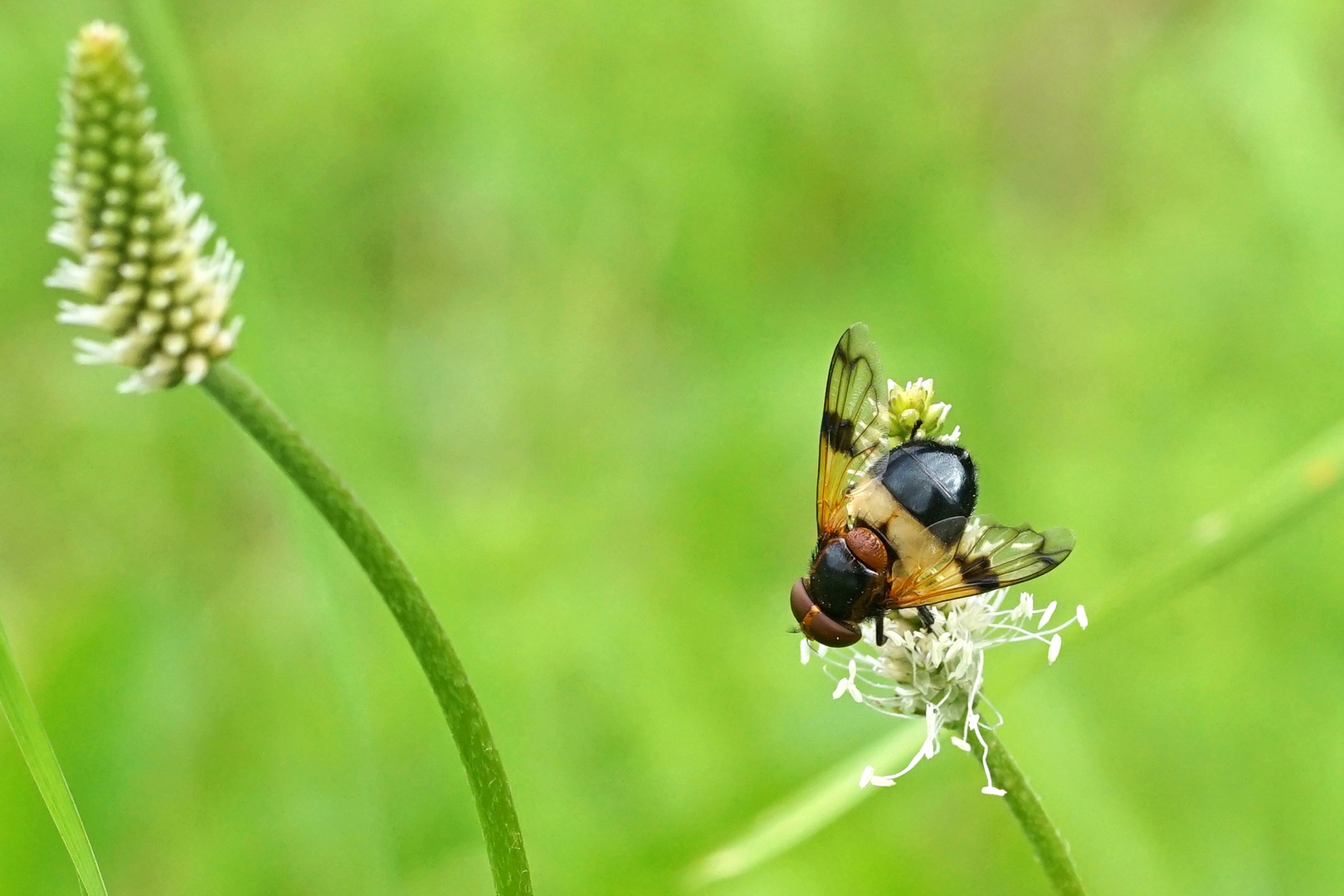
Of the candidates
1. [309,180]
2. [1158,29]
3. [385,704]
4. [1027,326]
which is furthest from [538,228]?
[1158,29]

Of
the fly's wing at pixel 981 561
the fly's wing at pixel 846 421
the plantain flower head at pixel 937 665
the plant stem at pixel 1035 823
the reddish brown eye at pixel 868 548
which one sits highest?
the fly's wing at pixel 846 421

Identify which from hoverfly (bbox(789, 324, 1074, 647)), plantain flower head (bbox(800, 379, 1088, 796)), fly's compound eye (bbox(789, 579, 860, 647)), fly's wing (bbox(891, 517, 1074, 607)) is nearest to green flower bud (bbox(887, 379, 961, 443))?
plantain flower head (bbox(800, 379, 1088, 796))

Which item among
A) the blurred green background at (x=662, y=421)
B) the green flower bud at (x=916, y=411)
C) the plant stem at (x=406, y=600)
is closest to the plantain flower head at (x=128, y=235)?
the plant stem at (x=406, y=600)

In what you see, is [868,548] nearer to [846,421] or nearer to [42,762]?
[846,421]

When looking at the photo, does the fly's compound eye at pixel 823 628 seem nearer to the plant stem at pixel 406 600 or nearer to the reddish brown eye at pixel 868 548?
the reddish brown eye at pixel 868 548

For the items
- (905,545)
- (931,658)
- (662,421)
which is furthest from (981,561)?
(662,421)
